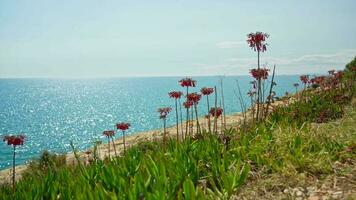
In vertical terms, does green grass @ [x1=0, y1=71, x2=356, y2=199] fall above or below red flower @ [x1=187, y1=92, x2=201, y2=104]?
below

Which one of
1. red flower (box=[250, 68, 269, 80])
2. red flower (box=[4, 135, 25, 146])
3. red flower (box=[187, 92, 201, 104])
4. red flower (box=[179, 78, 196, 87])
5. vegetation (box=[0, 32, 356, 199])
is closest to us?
vegetation (box=[0, 32, 356, 199])

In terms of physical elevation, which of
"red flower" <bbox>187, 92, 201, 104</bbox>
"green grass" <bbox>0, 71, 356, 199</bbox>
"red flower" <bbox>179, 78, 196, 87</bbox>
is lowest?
"green grass" <bbox>0, 71, 356, 199</bbox>

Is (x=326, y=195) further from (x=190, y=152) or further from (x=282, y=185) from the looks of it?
(x=190, y=152)

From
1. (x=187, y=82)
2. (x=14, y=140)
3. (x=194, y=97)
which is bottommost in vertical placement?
(x=14, y=140)

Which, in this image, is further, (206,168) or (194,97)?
(194,97)

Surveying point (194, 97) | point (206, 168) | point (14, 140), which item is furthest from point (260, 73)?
point (14, 140)

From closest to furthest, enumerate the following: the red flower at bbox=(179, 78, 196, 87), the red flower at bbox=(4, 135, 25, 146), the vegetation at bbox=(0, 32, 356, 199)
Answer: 1. the vegetation at bbox=(0, 32, 356, 199)
2. the red flower at bbox=(4, 135, 25, 146)
3. the red flower at bbox=(179, 78, 196, 87)

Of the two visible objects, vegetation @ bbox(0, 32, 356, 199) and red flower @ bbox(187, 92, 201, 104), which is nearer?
vegetation @ bbox(0, 32, 356, 199)

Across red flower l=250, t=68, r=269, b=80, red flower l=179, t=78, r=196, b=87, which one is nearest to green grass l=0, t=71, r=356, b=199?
red flower l=250, t=68, r=269, b=80

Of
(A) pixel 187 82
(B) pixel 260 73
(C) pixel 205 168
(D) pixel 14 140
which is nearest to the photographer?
(C) pixel 205 168

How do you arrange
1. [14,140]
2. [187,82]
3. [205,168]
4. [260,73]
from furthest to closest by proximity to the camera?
[187,82], [260,73], [14,140], [205,168]

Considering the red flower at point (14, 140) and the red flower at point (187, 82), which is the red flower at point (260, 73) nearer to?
the red flower at point (187, 82)

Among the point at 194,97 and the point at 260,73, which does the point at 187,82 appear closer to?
the point at 194,97

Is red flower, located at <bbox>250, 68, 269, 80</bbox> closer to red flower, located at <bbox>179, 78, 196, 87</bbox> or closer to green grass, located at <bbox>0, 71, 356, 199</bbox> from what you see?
red flower, located at <bbox>179, 78, 196, 87</bbox>
